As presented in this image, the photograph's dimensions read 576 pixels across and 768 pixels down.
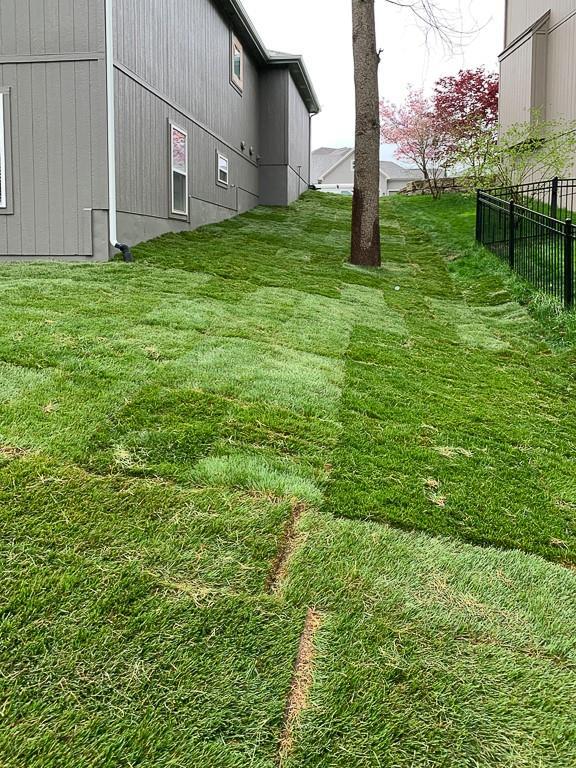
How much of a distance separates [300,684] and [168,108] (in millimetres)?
10237

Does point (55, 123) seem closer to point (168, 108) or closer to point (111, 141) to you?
point (111, 141)

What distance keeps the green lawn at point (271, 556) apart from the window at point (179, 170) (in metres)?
6.39

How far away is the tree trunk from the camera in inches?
376

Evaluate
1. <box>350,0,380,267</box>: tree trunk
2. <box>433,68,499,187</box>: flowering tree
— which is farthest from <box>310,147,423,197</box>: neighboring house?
<box>350,0,380,267</box>: tree trunk

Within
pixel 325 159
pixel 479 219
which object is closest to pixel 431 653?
pixel 479 219

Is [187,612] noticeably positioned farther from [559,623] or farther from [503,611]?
[559,623]

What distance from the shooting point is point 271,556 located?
2.06 metres

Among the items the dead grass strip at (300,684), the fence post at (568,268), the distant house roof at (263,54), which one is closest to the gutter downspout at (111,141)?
the fence post at (568,268)

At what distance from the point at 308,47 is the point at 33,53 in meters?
14.9

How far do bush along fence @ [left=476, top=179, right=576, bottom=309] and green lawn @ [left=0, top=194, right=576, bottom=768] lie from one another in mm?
2935

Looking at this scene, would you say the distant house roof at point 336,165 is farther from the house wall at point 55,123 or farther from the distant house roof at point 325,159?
the house wall at point 55,123

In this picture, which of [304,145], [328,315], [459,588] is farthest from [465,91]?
[459,588]

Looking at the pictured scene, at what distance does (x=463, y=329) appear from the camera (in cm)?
677

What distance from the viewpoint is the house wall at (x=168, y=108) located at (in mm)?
8398
